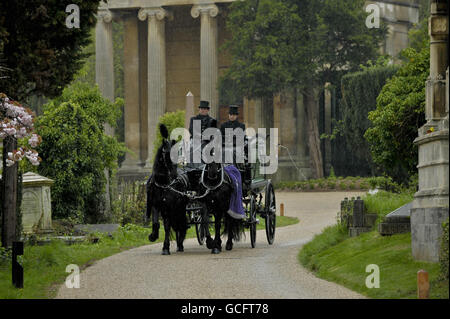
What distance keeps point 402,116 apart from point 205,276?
7.79 meters

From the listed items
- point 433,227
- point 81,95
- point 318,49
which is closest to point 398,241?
point 433,227

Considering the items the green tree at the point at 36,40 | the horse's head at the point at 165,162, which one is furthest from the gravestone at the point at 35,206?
the horse's head at the point at 165,162

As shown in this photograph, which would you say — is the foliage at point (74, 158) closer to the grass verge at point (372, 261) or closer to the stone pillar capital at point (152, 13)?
the grass verge at point (372, 261)

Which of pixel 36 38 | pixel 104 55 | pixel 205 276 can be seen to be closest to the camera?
pixel 205 276

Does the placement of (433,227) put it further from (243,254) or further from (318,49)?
(318,49)

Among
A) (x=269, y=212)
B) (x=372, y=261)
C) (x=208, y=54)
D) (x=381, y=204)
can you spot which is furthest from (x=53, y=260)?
(x=208, y=54)

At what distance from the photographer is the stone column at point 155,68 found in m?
56.8

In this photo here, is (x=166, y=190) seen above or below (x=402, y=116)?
below

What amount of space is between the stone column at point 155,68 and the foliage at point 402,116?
110 ft

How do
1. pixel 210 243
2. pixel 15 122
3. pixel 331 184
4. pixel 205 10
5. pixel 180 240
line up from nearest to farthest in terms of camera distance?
pixel 15 122, pixel 210 243, pixel 180 240, pixel 331 184, pixel 205 10

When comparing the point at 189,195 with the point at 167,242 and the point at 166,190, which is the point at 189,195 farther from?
the point at 167,242

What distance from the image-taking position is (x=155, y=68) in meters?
56.9

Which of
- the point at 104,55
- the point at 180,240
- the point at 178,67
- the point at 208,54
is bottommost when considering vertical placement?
the point at 180,240

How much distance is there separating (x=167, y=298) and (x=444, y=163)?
4056 mm
